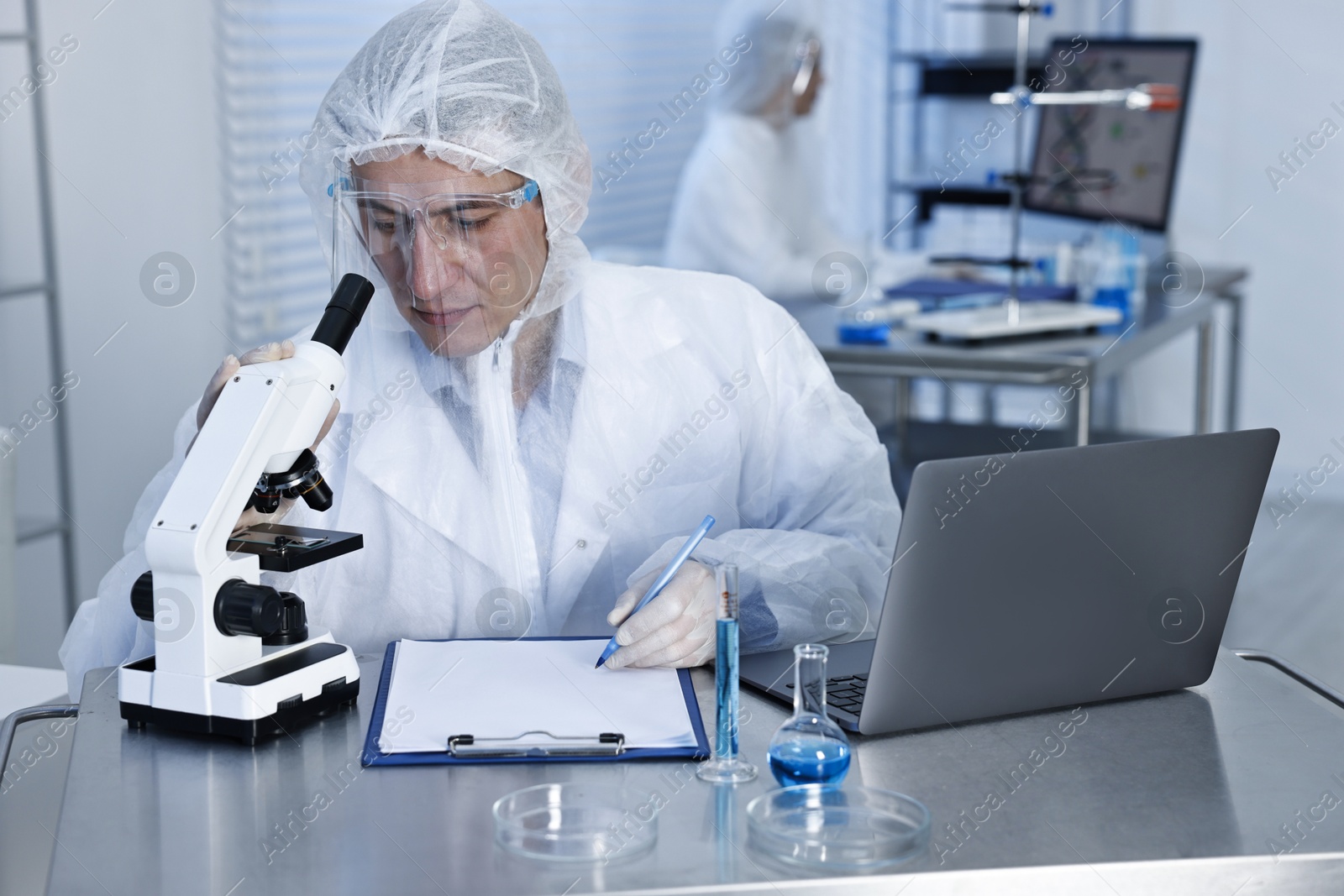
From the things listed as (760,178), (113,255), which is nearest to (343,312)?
(113,255)

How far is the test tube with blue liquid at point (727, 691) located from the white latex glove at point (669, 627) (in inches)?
→ 7.2

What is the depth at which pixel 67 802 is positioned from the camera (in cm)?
90

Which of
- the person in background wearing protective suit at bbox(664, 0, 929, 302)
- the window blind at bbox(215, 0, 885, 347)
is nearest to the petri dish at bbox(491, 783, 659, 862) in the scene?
the window blind at bbox(215, 0, 885, 347)

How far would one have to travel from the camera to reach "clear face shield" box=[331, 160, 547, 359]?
1409 millimetres

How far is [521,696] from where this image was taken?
1.09 metres

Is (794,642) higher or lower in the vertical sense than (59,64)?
lower

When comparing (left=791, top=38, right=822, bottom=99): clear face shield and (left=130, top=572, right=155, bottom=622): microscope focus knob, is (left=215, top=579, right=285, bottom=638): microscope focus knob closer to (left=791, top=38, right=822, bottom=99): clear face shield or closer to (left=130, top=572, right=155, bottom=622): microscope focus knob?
(left=130, top=572, right=155, bottom=622): microscope focus knob

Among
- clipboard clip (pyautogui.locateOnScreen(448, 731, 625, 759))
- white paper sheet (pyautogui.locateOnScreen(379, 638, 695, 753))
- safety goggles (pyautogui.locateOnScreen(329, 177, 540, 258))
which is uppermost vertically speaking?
safety goggles (pyautogui.locateOnScreen(329, 177, 540, 258))

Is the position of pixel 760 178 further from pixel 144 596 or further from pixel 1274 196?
pixel 144 596

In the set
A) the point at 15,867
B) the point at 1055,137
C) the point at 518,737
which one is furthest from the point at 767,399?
the point at 1055,137

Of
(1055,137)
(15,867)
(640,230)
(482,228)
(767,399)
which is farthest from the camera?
(640,230)

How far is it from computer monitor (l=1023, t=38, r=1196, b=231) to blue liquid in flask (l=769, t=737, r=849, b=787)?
2.64m

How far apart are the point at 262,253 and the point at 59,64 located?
575mm

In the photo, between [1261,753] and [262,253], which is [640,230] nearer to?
[262,253]
